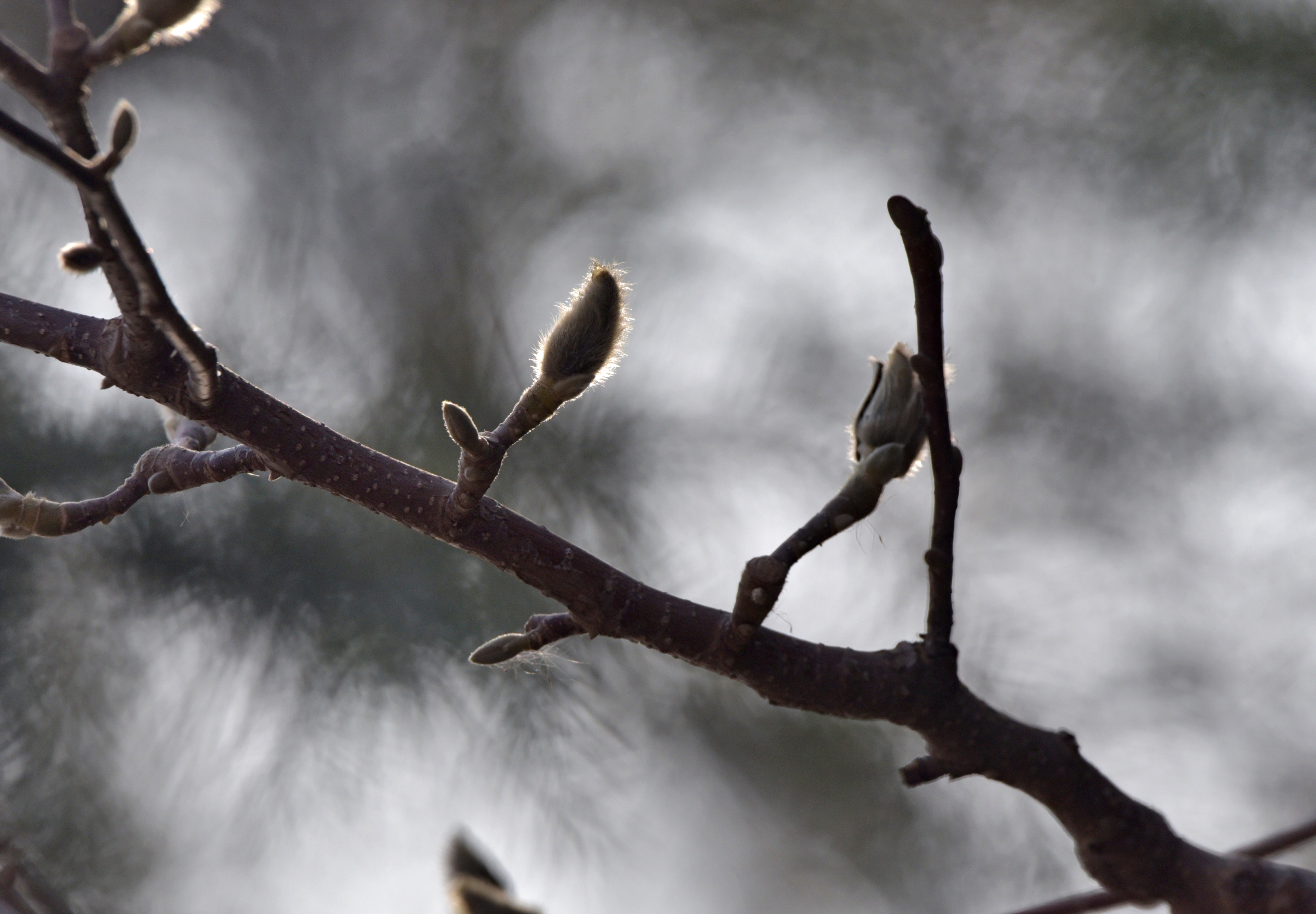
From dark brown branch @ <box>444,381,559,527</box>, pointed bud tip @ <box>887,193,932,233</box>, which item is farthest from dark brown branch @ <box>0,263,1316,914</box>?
pointed bud tip @ <box>887,193,932,233</box>

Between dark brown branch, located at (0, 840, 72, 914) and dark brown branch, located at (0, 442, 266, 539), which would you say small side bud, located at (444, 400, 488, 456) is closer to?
dark brown branch, located at (0, 442, 266, 539)

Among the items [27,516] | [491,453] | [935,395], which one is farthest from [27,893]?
[935,395]

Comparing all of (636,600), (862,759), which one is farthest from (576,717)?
(636,600)

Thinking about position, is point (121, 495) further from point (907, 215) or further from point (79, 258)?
point (907, 215)

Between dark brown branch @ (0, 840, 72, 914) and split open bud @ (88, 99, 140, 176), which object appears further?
dark brown branch @ (0, 840, 72, 914)

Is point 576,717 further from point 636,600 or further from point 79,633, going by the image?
point 636,600

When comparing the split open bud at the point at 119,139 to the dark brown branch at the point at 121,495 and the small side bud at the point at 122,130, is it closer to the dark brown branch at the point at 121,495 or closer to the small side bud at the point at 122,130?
the small side bud at the point at 122,130

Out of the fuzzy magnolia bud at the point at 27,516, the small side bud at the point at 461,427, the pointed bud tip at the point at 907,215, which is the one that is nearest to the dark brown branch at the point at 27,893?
the fuzzy magnolia bud at the point at 27,516
